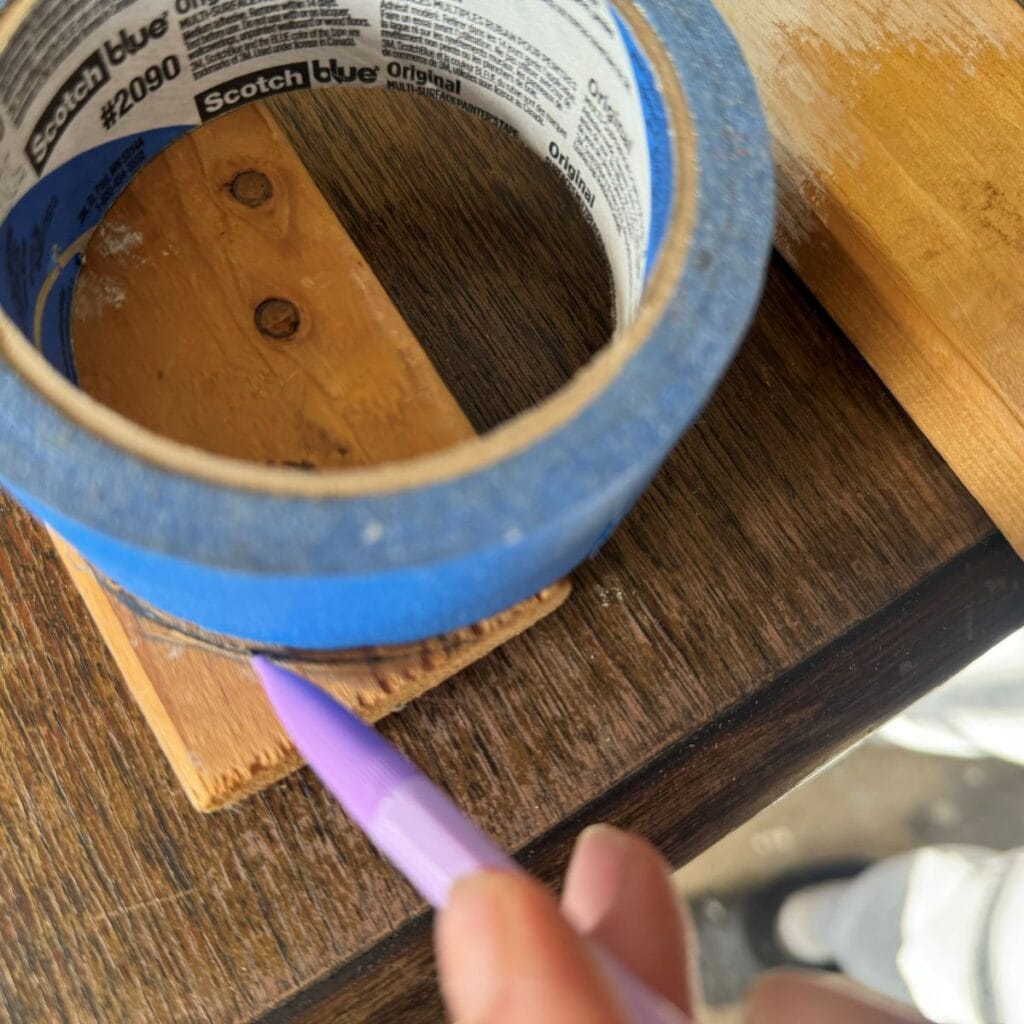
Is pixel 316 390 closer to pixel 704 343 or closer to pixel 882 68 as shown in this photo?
pixel 704 343

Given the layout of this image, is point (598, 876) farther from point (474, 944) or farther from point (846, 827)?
point (846, 827)

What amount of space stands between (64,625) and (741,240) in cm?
34

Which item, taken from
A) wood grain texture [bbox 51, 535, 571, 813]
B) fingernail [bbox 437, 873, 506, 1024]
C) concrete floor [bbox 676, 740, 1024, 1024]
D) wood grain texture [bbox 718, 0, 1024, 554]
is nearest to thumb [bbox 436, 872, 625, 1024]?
fingernail [bbox 437, 873, 506, 1024]

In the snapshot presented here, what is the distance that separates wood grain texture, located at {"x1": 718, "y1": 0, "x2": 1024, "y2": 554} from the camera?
440 mm

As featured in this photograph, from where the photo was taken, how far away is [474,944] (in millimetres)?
245

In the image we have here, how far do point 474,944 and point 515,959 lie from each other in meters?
0.01

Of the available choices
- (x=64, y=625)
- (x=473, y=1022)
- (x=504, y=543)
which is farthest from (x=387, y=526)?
(x=64, y=625)

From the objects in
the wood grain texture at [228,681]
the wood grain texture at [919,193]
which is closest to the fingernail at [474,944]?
the wood grain texture at [228,681]

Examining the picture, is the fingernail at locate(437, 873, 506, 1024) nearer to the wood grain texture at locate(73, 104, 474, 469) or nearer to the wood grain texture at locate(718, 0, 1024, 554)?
the wood grain texture at locate(73, 104, 474, 469)

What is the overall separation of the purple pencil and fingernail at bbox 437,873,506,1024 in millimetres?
16

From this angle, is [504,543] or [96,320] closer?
[504,543]

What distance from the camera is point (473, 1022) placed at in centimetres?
25

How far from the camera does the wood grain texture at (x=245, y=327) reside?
1.24 feet

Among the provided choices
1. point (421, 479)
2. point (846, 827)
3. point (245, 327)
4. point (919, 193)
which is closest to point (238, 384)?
point (245, 327)
